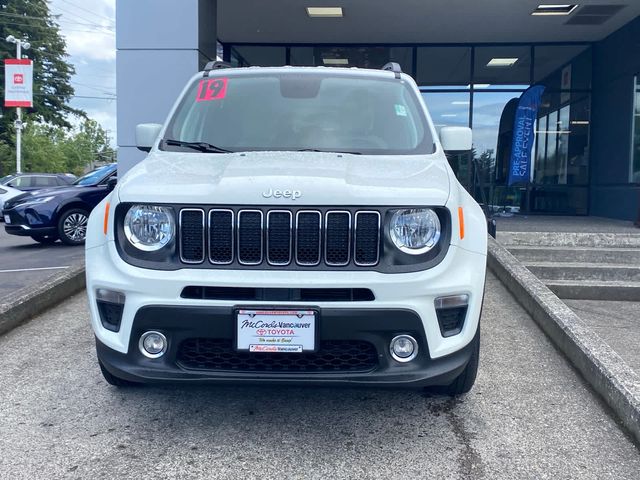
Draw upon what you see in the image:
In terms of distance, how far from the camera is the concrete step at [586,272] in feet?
24.3

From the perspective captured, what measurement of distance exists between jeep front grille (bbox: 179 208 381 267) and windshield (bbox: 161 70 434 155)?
0.95 m

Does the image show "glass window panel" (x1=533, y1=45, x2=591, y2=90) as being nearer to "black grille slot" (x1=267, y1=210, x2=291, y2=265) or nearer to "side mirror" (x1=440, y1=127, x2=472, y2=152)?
"side mirror" (x1=440, y1=127, x2=472, y2=152)

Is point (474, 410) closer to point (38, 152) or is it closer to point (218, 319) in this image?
point (218, 319)

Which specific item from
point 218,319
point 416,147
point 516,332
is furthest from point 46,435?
point 516,332

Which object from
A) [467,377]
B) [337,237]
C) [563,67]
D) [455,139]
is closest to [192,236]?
[337,237]

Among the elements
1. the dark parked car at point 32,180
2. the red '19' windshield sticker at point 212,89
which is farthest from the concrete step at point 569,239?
the dark parked car at point 32,180

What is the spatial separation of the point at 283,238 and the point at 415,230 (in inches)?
24.2

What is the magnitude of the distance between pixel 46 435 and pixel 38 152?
47.2 meters

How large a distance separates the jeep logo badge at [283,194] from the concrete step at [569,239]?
631 cm

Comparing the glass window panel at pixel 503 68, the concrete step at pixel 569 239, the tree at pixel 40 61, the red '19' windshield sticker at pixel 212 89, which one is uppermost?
the tree at pixel 40 61

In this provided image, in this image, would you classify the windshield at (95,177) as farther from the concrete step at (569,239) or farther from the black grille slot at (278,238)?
the black grille slot at (278,238)

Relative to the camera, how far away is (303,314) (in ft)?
8.93

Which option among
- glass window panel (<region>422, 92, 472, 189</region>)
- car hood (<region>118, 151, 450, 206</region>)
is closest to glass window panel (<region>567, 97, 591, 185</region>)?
glass window panel (<region>422, 92, 472, 189</region>)

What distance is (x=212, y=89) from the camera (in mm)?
4270
